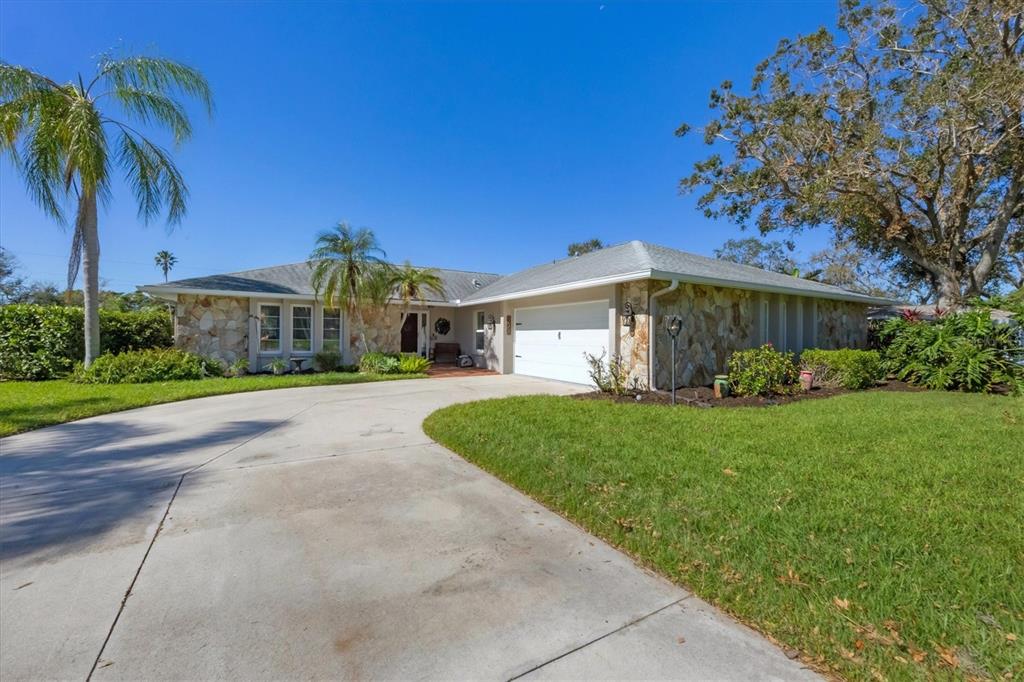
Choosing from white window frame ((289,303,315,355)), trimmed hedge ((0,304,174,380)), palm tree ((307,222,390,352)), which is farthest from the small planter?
trimmed hedge ((0,304,174,380))

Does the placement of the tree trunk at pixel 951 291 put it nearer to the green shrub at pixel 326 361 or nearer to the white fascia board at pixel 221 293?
the green shrub at pixel 326 361

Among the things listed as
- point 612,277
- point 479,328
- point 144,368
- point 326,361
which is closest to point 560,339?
point 612,277

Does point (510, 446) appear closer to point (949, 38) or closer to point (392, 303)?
point (392, 303)

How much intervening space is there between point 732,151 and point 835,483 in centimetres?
1681

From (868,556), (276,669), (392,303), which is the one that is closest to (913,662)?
(868,556)

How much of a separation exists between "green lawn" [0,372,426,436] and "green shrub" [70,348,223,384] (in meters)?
0.42

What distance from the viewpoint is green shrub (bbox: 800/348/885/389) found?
10078 mm

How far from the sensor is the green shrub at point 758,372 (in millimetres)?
8930

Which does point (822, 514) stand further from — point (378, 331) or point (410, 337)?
point (410, 337)

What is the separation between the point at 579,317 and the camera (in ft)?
36.8

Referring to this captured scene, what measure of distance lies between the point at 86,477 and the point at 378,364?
951 cm

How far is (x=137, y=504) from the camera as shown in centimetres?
362

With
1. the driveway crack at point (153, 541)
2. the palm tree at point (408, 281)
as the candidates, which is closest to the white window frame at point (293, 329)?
the palm tree at point (408, 281)

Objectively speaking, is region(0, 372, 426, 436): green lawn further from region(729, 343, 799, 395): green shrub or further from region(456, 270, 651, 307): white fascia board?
region(729, 343, 799, 395): green shrub
